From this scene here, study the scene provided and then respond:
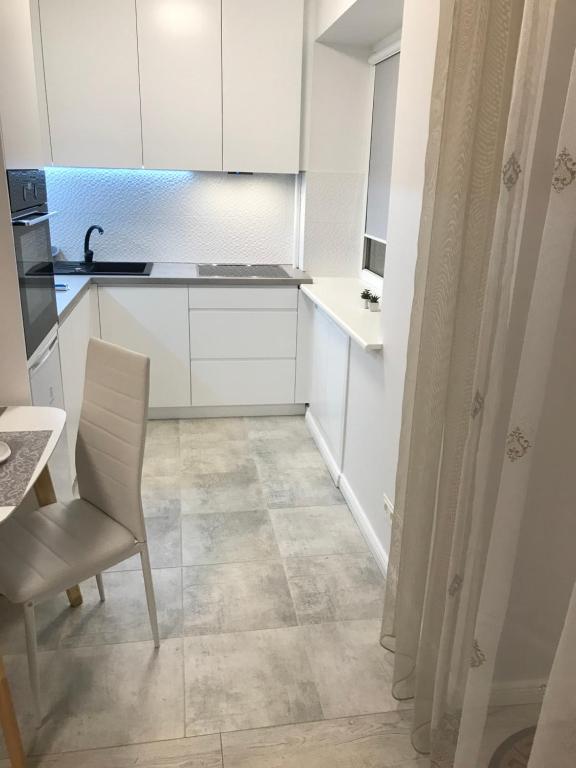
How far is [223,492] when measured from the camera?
3.10m

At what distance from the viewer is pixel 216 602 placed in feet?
7.56

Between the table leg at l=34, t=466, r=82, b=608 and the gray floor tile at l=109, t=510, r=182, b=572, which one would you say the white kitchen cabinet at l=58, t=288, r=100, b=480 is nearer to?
the gray floor tile at l=109, t=510, r=182, b=572

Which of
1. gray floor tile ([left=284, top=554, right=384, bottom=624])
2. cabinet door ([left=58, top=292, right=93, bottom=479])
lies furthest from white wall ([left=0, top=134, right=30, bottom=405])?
gray floor tile ([left=284, top=554, right=384, bottom=624])

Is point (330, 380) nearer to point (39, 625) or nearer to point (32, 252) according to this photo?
point (32, 252)

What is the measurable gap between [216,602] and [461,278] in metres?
1.49

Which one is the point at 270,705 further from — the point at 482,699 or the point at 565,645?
the point at 565,645

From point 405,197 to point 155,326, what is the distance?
203 cm

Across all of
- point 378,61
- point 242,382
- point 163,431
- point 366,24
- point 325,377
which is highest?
point 366,24

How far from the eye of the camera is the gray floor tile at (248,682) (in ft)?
5.98

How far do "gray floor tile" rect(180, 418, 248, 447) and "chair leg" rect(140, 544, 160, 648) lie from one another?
1639 millimetres

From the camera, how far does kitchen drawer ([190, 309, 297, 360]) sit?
379cm

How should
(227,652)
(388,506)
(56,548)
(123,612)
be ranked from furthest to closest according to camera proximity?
1. (388,506)
2. (123,612)
3. (227,652)
4. (56,548)

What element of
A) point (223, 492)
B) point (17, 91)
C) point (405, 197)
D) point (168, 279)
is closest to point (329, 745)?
point (223, 492)

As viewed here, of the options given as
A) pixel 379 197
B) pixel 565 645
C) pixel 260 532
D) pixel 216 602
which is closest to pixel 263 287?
pixel 379 197
